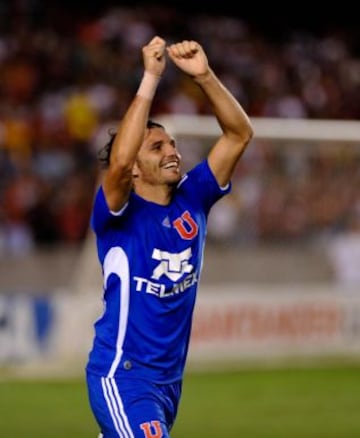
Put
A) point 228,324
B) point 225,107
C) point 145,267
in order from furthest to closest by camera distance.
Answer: point 228,324, point 225,107, point 145,267

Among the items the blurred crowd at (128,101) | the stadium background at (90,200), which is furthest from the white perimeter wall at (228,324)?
the blurred crowd at (128,101)

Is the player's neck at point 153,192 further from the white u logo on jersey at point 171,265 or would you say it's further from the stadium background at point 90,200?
the stadium background at point 90,200

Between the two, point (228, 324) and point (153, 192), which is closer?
point (153, 192)

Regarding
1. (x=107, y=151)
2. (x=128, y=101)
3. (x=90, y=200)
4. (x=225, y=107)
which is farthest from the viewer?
(x=128, y=101)

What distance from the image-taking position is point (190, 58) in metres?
6.12

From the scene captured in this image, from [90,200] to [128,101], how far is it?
2.87 meters

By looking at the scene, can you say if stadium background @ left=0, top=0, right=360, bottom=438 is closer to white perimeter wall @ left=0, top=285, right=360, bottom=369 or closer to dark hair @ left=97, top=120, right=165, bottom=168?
white perimeter wall @ left=0, top=285, right=360, bottom=369

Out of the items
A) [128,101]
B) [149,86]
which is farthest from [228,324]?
[149,86]

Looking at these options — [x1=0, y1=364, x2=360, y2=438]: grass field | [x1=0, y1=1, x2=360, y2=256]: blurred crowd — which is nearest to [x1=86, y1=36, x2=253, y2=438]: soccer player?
[x1=0, y1=364, x2=360, y2=438]: grass field

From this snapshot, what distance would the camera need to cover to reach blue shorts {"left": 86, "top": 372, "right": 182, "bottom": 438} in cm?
586

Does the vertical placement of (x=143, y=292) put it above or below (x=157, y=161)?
below

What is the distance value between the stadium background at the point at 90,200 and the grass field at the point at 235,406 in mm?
195

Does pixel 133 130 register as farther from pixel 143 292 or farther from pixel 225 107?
pixel 143 292

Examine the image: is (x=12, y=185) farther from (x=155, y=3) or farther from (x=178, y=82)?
(x=155, y=3)
